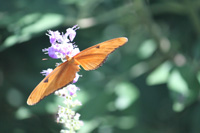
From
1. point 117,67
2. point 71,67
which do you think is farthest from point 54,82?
point 117,67

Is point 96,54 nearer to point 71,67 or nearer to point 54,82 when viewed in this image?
point 71,67

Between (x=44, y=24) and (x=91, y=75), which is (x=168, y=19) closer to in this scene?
(x=91, y=75)

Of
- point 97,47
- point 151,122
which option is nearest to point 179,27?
point 151,122

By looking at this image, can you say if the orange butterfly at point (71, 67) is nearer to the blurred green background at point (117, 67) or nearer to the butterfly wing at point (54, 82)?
the butterfly wing at point (54, 82)

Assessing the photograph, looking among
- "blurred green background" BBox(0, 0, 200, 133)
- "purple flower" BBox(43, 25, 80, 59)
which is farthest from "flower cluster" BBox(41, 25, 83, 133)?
"blurred green background" BBox(0, 0, 200, 133)

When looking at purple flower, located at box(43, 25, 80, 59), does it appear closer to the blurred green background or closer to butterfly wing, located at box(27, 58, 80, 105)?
butterfly wing, located at box(27, 58, 80, 105)

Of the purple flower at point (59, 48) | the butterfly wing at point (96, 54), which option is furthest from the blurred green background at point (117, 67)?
the butterfly wing at point (96, 54)
